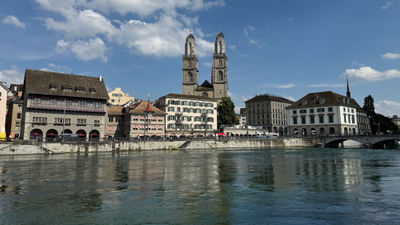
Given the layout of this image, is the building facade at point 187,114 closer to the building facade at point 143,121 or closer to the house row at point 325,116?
the building facade at point 143,121

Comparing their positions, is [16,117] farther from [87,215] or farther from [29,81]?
[87,215]

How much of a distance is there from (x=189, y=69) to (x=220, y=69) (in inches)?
520

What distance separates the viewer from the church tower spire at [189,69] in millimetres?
119438

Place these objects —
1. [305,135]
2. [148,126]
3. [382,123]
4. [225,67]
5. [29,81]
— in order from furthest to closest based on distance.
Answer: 1. [225,67]
2. [382,123]
3. [305,135]
4. [148,126]
5. [29,81]

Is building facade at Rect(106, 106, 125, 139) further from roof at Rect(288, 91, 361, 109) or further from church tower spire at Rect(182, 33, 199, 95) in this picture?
roof at Rect(288, 91, 361, 109)

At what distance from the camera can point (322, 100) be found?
8556 cm

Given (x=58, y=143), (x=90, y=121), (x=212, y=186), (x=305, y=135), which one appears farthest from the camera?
(x=305, y=135)

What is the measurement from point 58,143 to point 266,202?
45793 millimetres

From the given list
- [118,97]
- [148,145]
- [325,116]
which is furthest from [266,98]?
[148,145]

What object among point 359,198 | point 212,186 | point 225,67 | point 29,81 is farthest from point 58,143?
point 225,67

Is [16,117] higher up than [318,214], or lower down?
higher up

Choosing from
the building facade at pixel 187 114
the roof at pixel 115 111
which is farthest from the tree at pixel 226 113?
the roof at pixel 115 111

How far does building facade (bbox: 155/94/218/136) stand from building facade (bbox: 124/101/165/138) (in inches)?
199

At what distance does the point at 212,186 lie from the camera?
17547mm
